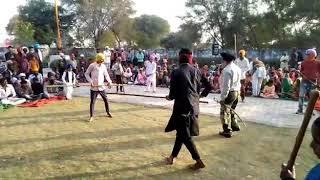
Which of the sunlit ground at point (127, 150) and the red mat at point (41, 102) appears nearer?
the sunlit ground at point (127, 150)

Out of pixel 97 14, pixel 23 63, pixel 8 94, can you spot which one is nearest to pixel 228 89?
pixel 8 94

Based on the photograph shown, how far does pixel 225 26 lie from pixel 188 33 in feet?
18.2

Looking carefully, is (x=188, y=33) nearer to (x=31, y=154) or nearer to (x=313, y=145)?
(x=31, y=154)

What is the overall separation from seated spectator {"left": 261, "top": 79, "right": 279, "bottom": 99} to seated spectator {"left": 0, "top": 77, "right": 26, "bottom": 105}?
829 cm

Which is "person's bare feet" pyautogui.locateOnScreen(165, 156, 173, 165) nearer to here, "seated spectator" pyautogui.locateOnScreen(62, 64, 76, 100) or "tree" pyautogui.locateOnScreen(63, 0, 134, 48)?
"seated spectator" pyautogui.locateOnScreen(62, 64, 76, 100)

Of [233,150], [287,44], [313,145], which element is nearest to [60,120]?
[233,150]

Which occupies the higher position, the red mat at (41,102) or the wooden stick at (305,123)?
the wooden stick at (305,123)

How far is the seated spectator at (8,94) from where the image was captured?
49.7 ft

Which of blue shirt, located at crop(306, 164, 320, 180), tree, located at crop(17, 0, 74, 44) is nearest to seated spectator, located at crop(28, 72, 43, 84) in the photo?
blue shirt, located at crop(306, 164, 320, 180)

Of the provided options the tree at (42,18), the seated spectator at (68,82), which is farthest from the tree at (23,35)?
the seated spectator at (68,82)

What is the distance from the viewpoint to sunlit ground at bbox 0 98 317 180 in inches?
287

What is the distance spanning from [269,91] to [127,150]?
9.59 meters

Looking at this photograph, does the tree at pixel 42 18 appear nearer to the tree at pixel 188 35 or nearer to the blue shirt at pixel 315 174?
the tree at pixel 188 35

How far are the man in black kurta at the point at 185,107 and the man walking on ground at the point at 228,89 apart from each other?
1.70 metres
